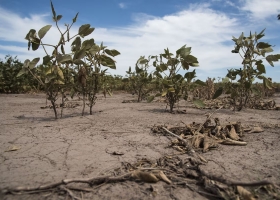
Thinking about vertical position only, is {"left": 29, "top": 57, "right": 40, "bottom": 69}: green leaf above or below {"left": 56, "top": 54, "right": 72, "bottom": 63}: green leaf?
below

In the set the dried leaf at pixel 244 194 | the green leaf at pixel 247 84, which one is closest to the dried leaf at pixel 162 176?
the dried leaf at pixel 244 194

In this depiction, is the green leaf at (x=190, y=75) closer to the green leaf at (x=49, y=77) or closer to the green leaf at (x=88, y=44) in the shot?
the green leaf at (x=88, y=44)

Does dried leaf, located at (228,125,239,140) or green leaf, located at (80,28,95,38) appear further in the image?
green leaf, located at (80,28,95,38)

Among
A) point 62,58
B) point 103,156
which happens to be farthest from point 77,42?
point 103,156

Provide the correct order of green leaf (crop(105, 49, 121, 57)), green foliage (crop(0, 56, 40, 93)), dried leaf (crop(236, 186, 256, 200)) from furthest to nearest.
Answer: green foliage (crop(0, 56, 40, 93))
green leaf (crop(105, 49, 121, 57))
dried leaf (crop(236, 186, 256, 200))

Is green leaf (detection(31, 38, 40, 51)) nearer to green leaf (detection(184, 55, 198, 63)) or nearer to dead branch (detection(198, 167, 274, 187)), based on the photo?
green leaf (detection(184, 55, 198, 63))

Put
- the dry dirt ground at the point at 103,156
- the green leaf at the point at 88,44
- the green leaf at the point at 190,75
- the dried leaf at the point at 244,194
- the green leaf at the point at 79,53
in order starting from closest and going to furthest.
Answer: the dried leaf at the point at 244,194
the dry dirt ground at the point at 103,156
the green leaf at the point at 79,53
the green leaf at the point at 88,44
the green leaf at the point at 190,75

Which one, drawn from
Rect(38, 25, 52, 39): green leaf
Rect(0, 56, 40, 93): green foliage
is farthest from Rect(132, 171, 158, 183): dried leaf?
Rect(0, 56, 40, 93): green foliage

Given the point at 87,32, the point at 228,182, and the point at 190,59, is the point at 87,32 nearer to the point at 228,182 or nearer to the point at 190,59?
the point at 190,59

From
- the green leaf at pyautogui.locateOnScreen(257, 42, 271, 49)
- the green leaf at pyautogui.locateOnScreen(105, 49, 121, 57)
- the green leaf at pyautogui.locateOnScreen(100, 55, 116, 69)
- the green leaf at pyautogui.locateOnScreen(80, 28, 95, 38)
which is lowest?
the green leaf at pyautogui.locateOnScreen(100, 55, 116, 69)

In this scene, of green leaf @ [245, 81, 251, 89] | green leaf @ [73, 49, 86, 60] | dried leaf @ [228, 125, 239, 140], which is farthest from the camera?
green leaf @ [245, 81, 251, 89]

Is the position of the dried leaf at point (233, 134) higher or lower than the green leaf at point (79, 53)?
lower

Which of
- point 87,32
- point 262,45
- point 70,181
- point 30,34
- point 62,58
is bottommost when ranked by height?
point 70,181

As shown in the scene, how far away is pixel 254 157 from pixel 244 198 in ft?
2.47
